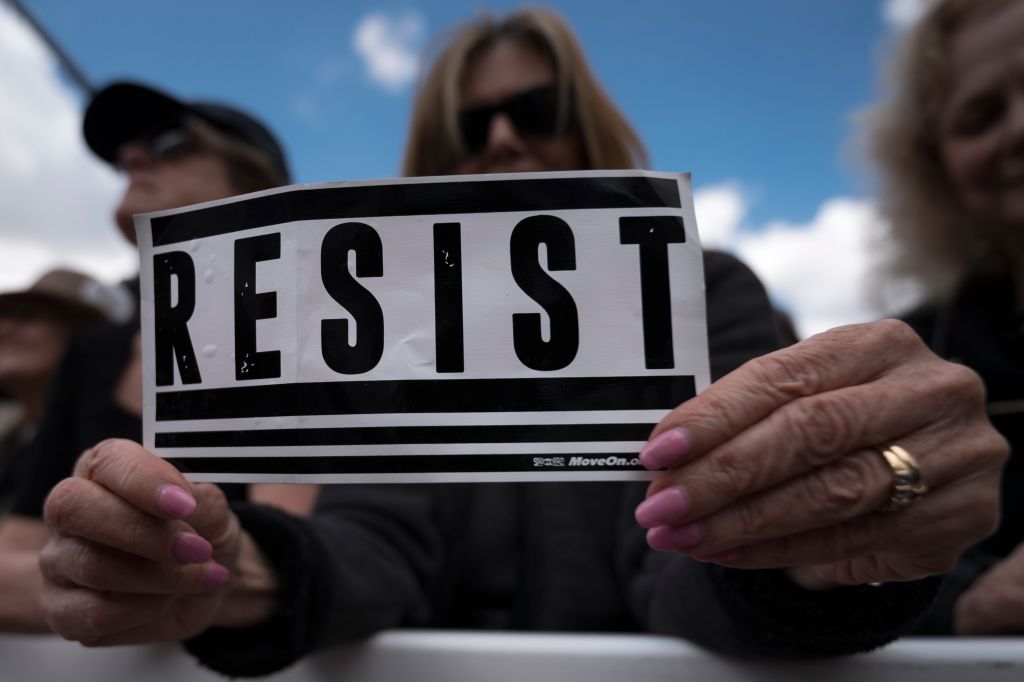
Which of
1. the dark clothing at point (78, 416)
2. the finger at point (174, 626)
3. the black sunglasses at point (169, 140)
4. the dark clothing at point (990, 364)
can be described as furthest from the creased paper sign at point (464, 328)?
the dark clothing at point (990, 364)

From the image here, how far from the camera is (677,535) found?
0.54 meters

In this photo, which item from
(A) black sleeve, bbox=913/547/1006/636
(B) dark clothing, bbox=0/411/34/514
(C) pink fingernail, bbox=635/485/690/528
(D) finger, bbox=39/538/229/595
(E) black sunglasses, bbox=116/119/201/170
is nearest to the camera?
(C) pink fingernail, bbox=635/485/690/528

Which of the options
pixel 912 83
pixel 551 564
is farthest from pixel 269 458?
pixel 912 83

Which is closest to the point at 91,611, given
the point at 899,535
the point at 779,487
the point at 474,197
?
the point at 474,197

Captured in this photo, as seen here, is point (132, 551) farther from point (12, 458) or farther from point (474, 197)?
point (12, 458)

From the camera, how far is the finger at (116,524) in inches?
23.4

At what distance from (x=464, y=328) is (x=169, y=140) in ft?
3.44

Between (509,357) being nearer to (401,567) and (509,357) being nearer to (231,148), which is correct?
(401,567)

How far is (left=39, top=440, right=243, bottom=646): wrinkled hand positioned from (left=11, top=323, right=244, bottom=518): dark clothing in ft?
0.86

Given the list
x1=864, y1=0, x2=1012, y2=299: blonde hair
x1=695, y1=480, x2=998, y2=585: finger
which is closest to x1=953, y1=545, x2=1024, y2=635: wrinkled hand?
x1=695, y1=480, x2=998, y2=585: finger

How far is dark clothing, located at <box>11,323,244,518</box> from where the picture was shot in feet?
3.66

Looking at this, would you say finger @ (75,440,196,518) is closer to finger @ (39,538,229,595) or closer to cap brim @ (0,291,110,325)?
finger @ (39,538,229,595)

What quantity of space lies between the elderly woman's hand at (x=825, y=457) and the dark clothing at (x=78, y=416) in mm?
760

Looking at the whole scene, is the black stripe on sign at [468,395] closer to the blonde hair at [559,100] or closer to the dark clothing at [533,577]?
the dark clothing at [533,577]
